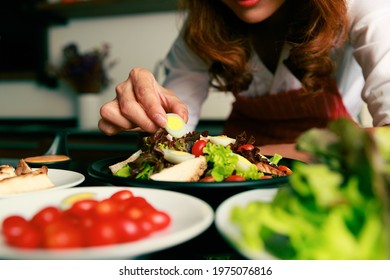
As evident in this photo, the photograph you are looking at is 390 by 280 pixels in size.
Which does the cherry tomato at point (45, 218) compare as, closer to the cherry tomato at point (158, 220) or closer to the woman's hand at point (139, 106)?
the cherry tomato at point (158, 220)

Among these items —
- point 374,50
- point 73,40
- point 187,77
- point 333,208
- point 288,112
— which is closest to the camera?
point 333,208

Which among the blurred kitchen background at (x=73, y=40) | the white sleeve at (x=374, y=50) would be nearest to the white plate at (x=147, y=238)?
the white sleeve at (x=374, y=50)

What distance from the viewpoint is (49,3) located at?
10.9 ft

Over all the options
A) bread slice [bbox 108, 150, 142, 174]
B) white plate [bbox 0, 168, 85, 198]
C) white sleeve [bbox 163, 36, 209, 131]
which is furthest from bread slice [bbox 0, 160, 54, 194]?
white sleeve [bbox 163, 36, 209, 131]

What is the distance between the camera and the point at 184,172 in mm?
779

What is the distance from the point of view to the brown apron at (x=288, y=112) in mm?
1689

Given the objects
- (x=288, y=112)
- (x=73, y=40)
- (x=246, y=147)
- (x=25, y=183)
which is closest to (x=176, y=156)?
(x=246, y=147)

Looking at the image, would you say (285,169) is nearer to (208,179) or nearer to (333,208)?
(208,179)

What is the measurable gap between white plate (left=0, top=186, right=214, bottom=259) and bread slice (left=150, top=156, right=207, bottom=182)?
95 mm

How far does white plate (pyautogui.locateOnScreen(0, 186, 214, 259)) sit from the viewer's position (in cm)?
43

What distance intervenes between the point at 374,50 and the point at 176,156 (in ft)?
2.70

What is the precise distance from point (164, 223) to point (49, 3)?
327 cm

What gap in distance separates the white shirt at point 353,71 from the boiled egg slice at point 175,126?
2.09 ft

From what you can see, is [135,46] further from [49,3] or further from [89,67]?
[49,3]
